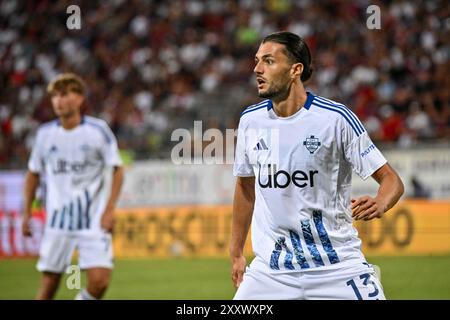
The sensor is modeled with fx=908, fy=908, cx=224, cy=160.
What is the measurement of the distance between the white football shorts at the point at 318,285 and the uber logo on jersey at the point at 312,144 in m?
0.69

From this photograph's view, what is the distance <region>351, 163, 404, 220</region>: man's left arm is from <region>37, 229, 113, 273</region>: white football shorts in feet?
13.9

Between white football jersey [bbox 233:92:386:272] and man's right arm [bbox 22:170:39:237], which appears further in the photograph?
man's right arm [bbox 22:170:39:237]

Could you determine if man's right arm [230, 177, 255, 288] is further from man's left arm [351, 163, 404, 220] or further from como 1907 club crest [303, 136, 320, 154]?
man's left arm [351, 163, 404, 220]

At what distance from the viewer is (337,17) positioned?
22.2 meters

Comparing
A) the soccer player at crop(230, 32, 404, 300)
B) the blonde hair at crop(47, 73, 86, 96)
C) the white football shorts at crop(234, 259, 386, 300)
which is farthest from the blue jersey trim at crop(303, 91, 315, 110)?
the blonde hair at crop(47, 73, 86, 96)

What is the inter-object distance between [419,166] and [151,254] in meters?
5.42

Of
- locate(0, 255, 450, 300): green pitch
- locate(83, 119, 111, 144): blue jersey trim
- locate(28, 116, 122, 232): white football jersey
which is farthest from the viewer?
locate(0, 255, 450, 300): green pitch

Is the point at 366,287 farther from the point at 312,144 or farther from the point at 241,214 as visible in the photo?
the point at 241,214

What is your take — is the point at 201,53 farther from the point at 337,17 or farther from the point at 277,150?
the point at 277,150

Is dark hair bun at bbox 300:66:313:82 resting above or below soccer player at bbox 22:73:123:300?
above

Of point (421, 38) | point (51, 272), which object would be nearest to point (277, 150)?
point (51, 272)

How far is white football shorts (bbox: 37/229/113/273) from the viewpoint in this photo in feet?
28.7

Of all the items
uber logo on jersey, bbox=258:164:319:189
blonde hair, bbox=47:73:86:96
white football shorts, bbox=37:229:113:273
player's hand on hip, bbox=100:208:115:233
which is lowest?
white football shorts, bbox=37:229:113:273

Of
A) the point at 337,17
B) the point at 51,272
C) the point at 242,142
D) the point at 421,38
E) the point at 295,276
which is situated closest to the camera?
the point at 295,276
